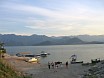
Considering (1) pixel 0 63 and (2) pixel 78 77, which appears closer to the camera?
(1) pixel 0 63

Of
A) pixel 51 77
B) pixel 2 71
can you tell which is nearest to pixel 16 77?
pixel 2 71

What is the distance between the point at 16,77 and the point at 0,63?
217 centimetres

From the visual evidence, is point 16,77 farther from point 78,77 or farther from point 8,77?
point 78,77

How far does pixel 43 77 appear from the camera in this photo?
36875 millimetres

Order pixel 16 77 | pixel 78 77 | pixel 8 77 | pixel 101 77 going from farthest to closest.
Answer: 1. pixel 78 77
2. pixel 101 77
3. pixel 16 77
4. pixel 8 77

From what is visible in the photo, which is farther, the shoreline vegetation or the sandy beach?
the sandy beach

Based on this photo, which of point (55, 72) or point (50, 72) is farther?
point (50, 72)

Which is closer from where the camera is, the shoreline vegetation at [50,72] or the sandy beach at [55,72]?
the shoreline vegetation at [50,72]

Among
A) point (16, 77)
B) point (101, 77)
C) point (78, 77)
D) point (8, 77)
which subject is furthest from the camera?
point (78, 77)

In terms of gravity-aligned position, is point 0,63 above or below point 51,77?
above

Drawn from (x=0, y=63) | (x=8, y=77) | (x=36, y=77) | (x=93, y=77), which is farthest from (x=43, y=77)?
(x=8, y=77)

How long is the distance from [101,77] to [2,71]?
40.8ft

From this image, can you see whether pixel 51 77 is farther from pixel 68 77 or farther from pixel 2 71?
pixel 2 71

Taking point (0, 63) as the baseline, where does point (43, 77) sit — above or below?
below
